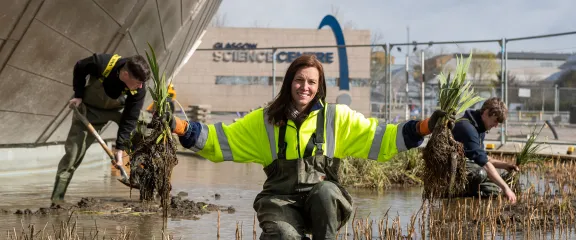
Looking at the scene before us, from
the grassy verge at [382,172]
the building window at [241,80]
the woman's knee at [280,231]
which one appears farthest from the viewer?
the building window at [241,80]

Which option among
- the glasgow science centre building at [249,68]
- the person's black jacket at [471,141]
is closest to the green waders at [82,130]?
the person's black jacket at [471,141]

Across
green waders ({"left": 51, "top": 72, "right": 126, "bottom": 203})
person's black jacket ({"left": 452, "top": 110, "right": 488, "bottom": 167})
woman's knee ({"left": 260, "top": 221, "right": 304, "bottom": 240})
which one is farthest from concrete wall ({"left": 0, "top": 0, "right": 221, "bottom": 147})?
woman's knee ({"left": 260, "top": 221, "right": 304, "bottom": 240})

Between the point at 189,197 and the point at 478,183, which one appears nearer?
the point at 478,183

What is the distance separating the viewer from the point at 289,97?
17.4 feet

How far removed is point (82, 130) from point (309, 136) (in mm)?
4302

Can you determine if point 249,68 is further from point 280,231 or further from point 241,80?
point 280,231

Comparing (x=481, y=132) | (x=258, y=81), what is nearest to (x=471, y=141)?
(x=481, y=132)

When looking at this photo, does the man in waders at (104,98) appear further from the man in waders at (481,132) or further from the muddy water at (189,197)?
the man in waders at (481,132)

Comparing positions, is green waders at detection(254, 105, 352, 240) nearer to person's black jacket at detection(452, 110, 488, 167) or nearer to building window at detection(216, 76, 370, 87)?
person's black jacket at detection(452, 110, 488, 167)

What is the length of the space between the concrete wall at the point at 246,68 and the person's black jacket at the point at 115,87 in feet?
162

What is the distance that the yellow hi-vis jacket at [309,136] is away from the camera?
523 centimetres

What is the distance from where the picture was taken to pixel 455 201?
9.12 m

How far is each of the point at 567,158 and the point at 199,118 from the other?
27.3 meters

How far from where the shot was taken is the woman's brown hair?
5.22 m
